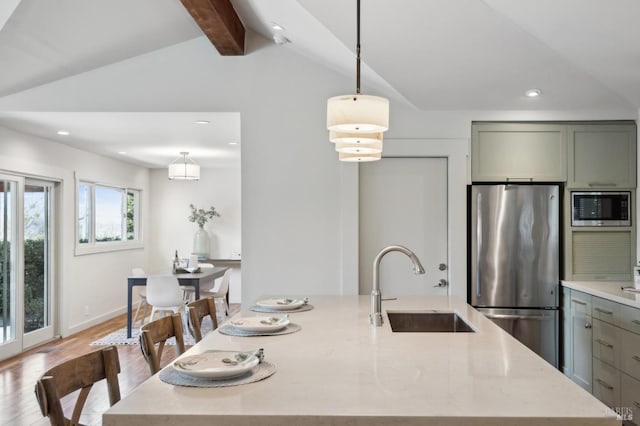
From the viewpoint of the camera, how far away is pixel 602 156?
175 inches

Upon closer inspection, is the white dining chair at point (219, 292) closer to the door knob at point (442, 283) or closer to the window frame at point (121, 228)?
the window frame at point (121, 228)

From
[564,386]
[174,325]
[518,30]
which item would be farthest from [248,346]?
[518,30]

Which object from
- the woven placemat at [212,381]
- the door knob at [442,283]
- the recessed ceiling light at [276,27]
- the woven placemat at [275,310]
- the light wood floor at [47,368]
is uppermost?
the recessed ceiling light at [276,27]

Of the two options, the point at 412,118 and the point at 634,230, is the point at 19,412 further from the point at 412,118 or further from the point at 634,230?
the point at 634,230

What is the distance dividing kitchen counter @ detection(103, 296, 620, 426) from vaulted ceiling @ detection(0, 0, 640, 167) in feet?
5.87

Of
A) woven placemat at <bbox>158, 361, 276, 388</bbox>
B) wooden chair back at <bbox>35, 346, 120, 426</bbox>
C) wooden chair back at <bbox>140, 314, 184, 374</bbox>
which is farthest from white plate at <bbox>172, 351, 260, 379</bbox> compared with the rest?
wooden chair back at <bbox>140, 314, 184, 374</bbox>

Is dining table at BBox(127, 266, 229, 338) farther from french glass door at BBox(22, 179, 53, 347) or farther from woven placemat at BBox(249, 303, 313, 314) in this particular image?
woven placemat at BBox(249, 303, 313, 314)

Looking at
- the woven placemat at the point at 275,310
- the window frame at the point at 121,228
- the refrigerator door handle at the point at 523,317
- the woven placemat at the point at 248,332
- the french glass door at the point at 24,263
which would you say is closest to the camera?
the woven placemat at the point at 248,332

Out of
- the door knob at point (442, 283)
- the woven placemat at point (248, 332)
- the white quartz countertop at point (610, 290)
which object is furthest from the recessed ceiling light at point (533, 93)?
the woven placemat at point (248, 332)

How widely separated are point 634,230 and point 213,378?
3.98m

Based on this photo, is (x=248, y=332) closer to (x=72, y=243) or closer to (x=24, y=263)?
(x=24, y=263)

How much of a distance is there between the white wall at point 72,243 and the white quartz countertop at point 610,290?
199 inches

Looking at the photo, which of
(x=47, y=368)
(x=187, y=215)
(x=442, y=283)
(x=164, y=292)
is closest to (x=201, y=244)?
(x=187, y=215)

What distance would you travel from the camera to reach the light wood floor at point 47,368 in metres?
3.80
